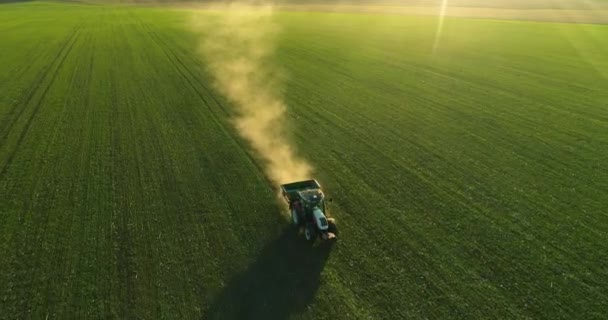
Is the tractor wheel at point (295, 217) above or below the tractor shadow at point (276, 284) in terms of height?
above

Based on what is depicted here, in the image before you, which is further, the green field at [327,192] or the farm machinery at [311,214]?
the farm machinery at [311,214]

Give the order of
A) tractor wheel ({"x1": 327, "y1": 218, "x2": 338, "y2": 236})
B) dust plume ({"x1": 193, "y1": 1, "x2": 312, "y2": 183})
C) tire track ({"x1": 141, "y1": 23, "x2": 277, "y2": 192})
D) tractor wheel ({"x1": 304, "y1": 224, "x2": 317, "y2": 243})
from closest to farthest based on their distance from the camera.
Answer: tractor wheel ({"x1": 304, "y1": 224, "x2": 317, "y2": 243}), tractor wheel ({"x1": 327, "y1": 218, "x2": 338, "y2": 236}), tire track ({"x1": 141, "y1": 23, "x2": 277, "y2": 192}), dust plume ({"x1": 193, "y1": 1, "x2": 312, "y2": 183})

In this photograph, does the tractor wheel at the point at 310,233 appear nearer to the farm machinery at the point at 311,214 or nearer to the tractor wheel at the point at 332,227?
the farm machinery at the point at 311,214

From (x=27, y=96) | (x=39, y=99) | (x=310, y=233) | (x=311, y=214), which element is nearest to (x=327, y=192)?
(x=311, y=214)

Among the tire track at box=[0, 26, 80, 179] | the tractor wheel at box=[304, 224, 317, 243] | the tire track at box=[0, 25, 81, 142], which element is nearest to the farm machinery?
the tractor wheel at box=[304, 224, 317, 243]

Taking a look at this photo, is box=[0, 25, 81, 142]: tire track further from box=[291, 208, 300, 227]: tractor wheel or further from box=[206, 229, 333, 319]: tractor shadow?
box=[206, 229, 333, 319]: tractor shadow

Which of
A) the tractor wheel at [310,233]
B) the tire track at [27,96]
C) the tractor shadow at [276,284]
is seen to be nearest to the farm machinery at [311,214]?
the tractor wheel at [310,233]

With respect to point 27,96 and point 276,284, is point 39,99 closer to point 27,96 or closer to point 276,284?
point 27,96
